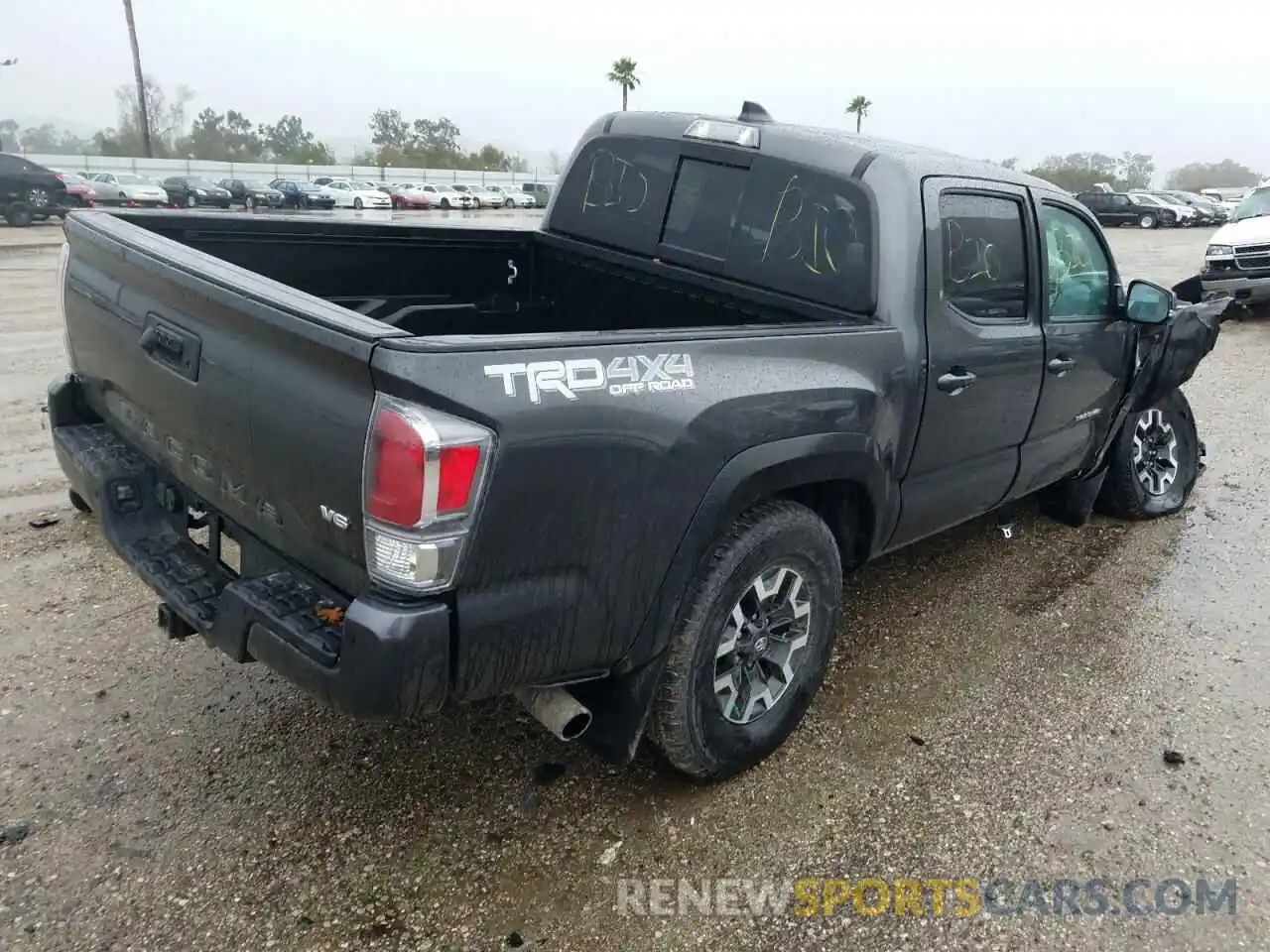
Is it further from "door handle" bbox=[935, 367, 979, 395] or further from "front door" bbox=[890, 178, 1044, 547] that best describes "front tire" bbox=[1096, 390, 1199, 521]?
"door handle" bbox=[935, 367, 979, 395]

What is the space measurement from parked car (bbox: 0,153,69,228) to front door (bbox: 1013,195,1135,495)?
28.0 meters

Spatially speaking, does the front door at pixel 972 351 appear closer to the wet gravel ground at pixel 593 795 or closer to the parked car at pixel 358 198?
the wet gravel ground at pixel 593 795

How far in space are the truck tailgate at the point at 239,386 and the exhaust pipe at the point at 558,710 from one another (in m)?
0.59

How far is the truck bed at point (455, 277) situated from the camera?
365cm

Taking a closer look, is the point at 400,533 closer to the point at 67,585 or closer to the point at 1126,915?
the point at 1126,915

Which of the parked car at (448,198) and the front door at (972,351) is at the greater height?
the front door at (972,351)

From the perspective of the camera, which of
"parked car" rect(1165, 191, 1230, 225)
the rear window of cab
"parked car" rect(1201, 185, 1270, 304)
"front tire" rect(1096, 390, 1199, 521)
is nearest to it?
the rear window of cab

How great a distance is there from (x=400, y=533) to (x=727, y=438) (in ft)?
3.07

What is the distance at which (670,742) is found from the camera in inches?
109

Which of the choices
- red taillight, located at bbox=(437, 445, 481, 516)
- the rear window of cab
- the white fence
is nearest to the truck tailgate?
red taillight, located at bbox=(437, 445, 481, 516)

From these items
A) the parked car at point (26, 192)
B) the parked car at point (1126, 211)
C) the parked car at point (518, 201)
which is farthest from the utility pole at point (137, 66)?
the parked car at point (1126, 211)

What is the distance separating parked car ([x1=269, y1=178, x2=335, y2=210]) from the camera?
41219 mm

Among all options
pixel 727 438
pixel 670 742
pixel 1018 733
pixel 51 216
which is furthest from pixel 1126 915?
pixel 51 216

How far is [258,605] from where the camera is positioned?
2332 mm
